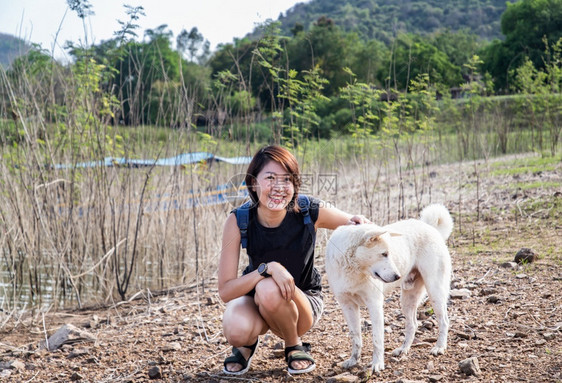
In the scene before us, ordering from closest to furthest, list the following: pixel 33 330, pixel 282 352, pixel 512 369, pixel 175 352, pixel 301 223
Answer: pixel 512 369
pixel 301 223
pixel 282 352
pixel 175 352
pixel 33 330

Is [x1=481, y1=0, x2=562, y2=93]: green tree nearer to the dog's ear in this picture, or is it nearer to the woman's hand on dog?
the dog's ear

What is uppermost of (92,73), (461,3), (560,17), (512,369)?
(461,3)

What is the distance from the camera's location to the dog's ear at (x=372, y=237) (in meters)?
2.90

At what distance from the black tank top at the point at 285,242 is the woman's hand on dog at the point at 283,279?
0.80 feet

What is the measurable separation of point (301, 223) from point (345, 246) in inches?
17.0

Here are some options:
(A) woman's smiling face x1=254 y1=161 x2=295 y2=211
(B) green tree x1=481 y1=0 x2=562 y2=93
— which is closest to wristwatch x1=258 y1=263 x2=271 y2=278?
(A) woman's smiling face x1=254 y1=161 x2=295 y2=211

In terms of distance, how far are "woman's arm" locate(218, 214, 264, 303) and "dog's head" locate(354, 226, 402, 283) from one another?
1.95 ft

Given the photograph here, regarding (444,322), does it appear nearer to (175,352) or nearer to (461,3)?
(175,352)

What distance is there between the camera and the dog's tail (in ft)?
12.2

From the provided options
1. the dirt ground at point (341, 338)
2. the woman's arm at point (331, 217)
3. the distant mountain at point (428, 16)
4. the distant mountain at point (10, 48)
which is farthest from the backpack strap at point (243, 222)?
the distant mountain at point (428, 16)

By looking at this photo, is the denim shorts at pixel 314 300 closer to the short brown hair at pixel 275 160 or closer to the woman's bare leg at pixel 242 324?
the woman's bare leg at pixel 242 324

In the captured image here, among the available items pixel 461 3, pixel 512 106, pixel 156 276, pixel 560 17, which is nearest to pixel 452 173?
pixel 512 106

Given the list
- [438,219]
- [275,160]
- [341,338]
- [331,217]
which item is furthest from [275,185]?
[341,338]

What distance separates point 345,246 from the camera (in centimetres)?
304
